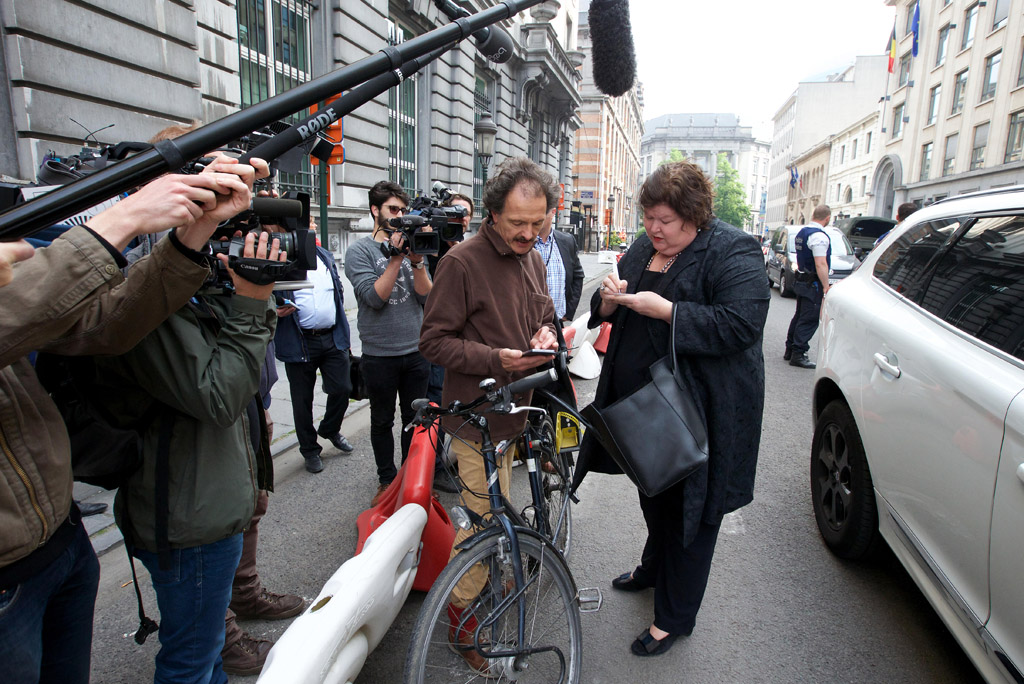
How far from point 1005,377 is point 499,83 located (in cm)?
1927

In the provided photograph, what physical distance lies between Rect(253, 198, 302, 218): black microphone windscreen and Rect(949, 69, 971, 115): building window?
122 feet

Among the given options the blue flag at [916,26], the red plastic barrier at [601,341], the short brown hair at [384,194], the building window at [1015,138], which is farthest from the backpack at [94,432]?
the blue flag at [916,26]

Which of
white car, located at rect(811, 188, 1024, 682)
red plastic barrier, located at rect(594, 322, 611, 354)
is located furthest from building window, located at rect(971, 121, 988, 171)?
white car, located at rect(811, 188, 1024, 682)

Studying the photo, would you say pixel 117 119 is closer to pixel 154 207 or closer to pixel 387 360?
pixel 387 360

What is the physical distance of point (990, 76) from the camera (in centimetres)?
2703

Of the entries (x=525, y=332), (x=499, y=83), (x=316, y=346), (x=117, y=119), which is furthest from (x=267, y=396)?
(x=499, y=83)

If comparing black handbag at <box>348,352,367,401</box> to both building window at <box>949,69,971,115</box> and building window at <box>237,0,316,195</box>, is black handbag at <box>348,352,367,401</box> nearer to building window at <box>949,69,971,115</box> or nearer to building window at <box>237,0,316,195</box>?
building window at <box>237,0,316,195</box>

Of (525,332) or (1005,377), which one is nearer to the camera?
(1005,377)

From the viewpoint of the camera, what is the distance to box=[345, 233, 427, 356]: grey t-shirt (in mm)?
3719

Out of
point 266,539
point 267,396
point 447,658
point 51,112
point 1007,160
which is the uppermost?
point 1007,160

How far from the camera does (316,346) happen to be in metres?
4.09

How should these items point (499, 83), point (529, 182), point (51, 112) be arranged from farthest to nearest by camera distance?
point (499, 83) < point (51, 112) < point (529, 182)

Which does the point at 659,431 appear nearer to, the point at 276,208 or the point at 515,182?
the point at 515,182

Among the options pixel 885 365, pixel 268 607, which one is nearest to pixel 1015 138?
pixel 885 365
